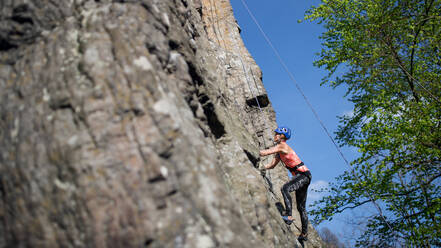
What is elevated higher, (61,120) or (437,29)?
(437,29)

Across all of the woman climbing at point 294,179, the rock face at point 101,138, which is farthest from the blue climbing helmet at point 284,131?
the rock face at point 101,138

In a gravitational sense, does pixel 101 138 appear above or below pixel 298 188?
below

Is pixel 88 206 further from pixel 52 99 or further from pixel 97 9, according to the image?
pixel 97 9

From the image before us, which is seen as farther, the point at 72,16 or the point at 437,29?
the point at 437,29

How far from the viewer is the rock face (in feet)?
8.85

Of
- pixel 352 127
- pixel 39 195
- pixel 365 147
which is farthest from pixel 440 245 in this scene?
pixel 39 195

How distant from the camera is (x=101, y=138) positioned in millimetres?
2926

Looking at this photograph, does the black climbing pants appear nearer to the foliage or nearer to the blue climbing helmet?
the blue climbing helmet

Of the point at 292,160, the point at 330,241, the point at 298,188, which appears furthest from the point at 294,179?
the point at 330,241

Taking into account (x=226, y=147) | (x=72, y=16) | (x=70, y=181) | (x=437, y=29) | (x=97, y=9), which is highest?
(x=437, y=29)

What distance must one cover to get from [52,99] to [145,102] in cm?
91

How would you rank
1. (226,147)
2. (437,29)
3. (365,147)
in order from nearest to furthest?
1. (226,147)
2. (365,147)
3. (437,29)

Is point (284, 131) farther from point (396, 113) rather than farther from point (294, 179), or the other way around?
point (396, 113)

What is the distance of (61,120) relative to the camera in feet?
9.86
